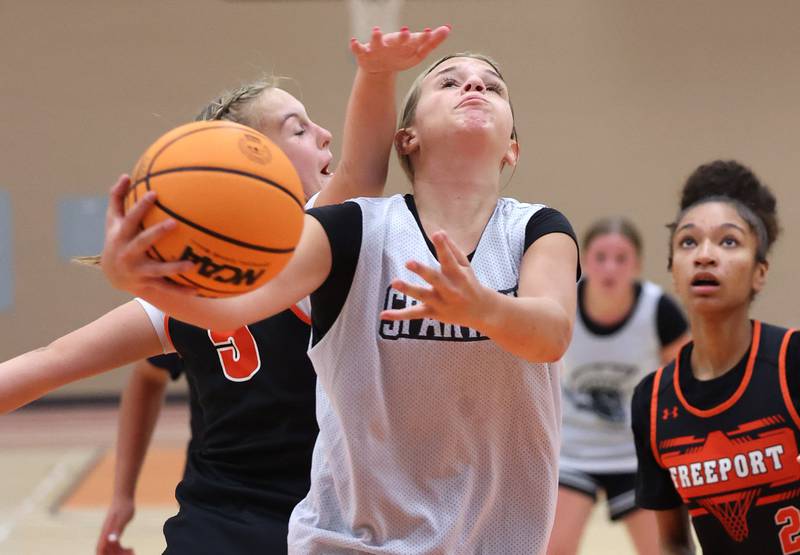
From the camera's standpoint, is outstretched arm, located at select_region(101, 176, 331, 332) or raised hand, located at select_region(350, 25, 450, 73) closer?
outstretched arm, located at select_region(101, 176, 331, 332)

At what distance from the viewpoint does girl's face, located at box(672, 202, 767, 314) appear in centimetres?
333

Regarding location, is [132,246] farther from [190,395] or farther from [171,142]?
[190,395]

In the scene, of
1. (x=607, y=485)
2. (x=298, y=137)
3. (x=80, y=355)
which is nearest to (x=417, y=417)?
(x=80, y=355)

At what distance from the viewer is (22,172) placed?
13.3m

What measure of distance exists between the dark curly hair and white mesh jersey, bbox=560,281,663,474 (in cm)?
179

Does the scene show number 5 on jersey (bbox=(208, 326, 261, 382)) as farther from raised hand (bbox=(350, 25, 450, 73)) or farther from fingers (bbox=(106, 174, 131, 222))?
fingers (bbox=(106, 174, 131, 222))

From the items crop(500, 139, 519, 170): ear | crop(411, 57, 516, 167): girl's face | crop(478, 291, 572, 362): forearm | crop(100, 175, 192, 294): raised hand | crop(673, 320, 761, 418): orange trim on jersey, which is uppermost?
crop(411, 57, 516, 167): girl's face

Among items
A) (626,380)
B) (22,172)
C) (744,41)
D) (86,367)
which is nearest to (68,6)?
(22,172)

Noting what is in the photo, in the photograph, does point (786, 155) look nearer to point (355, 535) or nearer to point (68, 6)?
point (68, 6)

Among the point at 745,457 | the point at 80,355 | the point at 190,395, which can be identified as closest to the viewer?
the point at 80,355

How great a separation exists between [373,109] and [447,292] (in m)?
0.76

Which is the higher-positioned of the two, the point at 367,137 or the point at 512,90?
the point at 512,90

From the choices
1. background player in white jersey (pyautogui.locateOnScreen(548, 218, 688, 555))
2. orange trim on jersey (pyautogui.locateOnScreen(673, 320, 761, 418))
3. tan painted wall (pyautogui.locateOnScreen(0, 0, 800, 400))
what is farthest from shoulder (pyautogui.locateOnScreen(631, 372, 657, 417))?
tan painted wall (pyautogui.locateOnScreen(0, 0, 800, 400))

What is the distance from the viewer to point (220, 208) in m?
1.97
